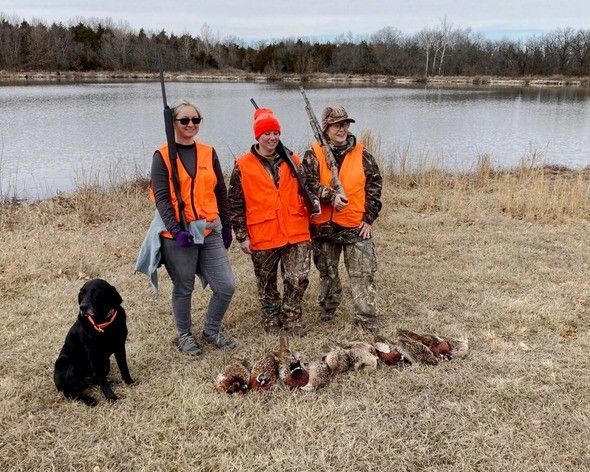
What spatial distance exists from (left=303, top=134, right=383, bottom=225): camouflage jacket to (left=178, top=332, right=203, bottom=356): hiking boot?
150 cm

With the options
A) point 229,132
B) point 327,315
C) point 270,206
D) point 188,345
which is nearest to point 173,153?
point 270,206

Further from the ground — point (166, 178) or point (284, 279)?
point (166, 178)

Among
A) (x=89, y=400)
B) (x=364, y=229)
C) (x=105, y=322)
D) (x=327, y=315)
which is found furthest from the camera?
(x=327, y=315)

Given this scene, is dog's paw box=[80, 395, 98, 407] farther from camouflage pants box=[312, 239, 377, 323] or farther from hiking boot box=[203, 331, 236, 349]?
camouflage pants box=[312, 239, 377, 323]

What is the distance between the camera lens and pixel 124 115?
21.3 m

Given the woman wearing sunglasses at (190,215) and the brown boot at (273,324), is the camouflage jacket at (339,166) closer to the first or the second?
the woman wearing sunglasses at (190,215)

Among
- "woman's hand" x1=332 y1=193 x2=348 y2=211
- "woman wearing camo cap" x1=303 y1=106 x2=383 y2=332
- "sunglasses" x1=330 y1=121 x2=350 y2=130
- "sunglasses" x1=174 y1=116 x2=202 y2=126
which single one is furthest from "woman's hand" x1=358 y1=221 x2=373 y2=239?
"sunglasses" x1=174 y1=116 x2=202 y2=126

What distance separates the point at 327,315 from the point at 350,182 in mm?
1321

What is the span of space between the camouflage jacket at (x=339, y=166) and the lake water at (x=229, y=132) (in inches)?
265

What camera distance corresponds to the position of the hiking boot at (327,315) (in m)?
4.72

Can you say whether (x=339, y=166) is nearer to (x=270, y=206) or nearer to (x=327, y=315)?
(x=270, y=206)

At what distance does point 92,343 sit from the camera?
3287 mm

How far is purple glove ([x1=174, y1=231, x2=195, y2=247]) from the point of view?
347cm

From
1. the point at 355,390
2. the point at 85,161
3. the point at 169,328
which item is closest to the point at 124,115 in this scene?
the point at 85,161
